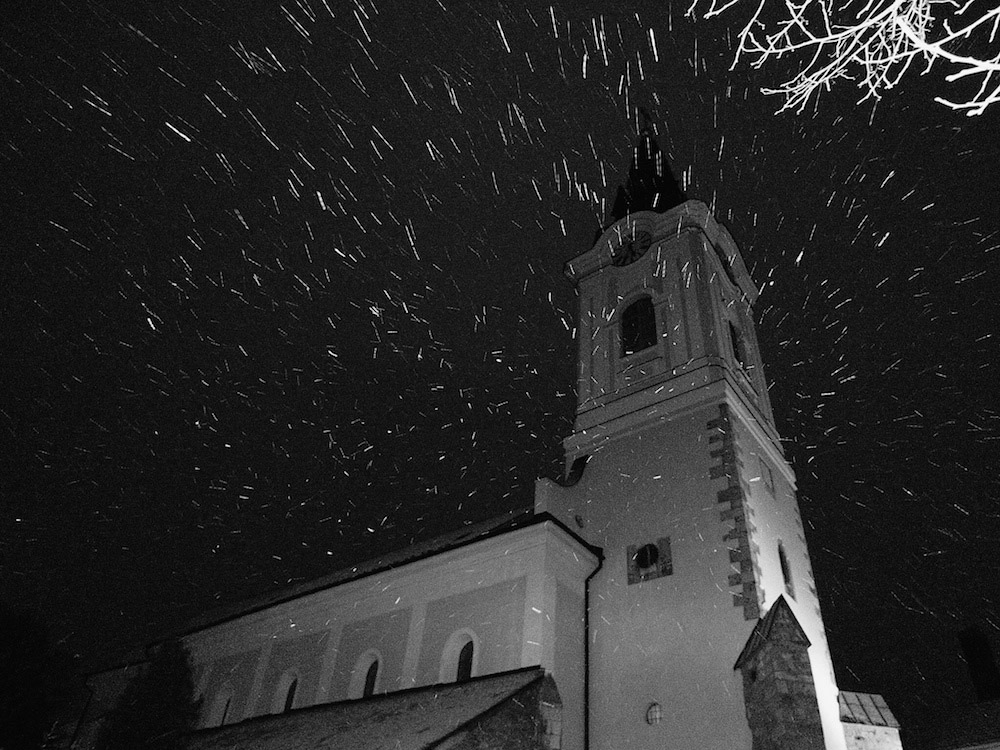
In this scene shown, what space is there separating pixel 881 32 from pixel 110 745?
2461 centimetres

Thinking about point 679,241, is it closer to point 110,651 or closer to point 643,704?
point 643,704

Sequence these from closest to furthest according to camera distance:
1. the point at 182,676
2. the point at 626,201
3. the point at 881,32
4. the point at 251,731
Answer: the point at 881,32
the point at 251,731
the point at 182,676
the point at 626,201

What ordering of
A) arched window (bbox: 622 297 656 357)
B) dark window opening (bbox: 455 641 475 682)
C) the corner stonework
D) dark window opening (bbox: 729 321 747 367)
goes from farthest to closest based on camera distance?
dark window opening (bbox: 729 321 747 367), arched window (bbox: 622 297 656 357), dark window opening (bbox: 455 641 475 682), the corner stonework

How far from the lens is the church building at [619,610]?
41.3 feet

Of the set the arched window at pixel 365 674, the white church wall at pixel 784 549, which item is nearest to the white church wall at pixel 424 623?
the arched window at pixel 365 674

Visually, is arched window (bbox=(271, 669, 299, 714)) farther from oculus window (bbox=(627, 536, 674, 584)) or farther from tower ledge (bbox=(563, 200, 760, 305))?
tower ledge (bbox=(563, 200, 760, 305))

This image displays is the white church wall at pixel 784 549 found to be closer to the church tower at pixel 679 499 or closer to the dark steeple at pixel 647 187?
the church tower at pixel 679 499

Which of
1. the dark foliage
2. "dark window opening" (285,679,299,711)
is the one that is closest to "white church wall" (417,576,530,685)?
"dark window opening" (285,679,299,711)

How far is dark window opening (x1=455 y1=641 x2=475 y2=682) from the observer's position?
1543 centimetres

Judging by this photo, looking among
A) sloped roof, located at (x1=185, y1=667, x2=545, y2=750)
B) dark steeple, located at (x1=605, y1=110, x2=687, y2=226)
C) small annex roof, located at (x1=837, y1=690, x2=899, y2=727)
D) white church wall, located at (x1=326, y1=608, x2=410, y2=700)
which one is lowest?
sloped roof, located at (x1=185, y1=667, x2=545, y2=750)

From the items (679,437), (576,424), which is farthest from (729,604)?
(576,424)

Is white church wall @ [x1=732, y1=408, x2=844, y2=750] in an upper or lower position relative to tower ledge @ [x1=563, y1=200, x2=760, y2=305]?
lower

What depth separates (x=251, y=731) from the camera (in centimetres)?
1628

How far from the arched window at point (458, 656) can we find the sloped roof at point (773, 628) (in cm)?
587
